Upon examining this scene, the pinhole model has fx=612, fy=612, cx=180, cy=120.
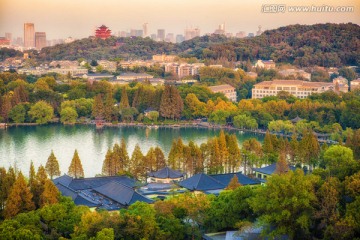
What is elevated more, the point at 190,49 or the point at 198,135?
the point at 190,49

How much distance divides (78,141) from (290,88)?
883 centimetres

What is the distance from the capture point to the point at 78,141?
13133mm

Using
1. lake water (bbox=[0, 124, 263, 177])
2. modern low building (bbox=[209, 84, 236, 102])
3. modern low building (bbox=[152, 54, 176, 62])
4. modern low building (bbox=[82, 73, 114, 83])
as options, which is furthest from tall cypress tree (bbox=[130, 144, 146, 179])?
modern low building (bbox=[152, 54, 176, 62])

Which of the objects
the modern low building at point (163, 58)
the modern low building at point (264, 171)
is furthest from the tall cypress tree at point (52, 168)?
the modern low building at point (163, 58)

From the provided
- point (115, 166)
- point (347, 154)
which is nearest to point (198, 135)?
point (115, 166)

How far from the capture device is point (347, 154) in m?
7.48

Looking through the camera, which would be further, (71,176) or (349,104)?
(349,104)

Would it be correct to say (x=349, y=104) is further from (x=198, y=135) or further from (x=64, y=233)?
(x=64, y=233)

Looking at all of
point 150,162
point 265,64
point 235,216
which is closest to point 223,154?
point 150,162

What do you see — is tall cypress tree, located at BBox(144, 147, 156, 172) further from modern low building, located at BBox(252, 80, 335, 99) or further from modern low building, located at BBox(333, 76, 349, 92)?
modern low building, located at BBox(333, 76, 349, 92)

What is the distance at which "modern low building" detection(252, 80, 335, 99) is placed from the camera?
19594mm

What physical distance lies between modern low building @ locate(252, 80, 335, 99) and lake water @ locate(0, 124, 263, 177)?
5.40m

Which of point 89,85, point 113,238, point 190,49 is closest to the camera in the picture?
point 113,238

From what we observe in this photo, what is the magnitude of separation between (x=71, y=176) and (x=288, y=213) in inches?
161
